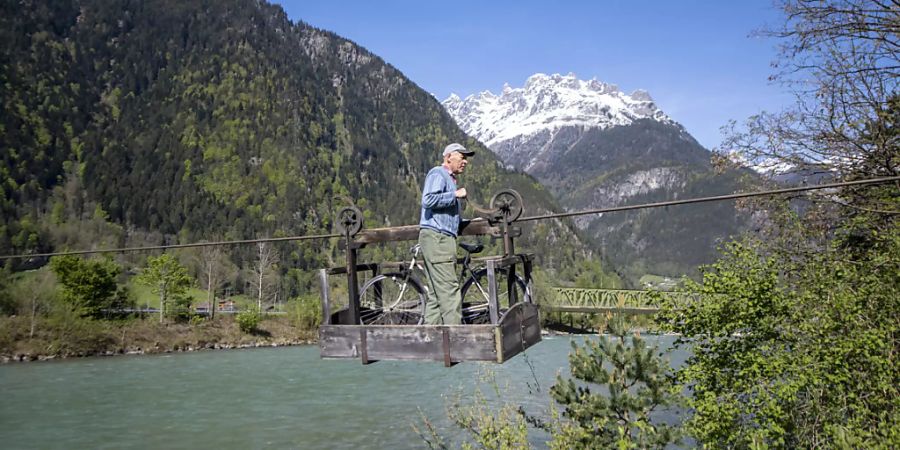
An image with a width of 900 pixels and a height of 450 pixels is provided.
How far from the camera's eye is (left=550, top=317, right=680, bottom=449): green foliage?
35.5ft

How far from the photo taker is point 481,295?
27.0ft

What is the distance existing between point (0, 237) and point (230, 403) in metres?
106

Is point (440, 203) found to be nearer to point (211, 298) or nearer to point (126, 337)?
point (126, 337)

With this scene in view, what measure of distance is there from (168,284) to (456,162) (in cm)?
7234

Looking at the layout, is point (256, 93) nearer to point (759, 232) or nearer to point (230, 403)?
point (230, 403)

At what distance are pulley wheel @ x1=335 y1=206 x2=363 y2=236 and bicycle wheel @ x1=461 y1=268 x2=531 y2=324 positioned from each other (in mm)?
1366

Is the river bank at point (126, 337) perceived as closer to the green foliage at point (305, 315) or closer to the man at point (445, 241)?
the green foliage at point (305, 315)

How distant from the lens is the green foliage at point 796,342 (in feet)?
32.8

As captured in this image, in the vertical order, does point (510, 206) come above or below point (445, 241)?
above

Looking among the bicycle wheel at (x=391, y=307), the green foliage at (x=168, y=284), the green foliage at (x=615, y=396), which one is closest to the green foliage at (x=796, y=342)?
the green foliage at (x=615, y=396)

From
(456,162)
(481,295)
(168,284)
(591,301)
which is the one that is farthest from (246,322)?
(456,162)

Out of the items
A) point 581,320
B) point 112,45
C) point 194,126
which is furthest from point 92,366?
point 112,45

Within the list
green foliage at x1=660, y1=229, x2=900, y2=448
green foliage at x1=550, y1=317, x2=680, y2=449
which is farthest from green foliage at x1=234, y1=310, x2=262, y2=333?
green foliage at x1=660, y1=229, x2=900, y2=448

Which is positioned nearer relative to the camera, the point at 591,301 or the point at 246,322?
the point at 246,322
